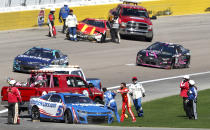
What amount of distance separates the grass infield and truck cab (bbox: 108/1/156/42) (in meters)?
14.7

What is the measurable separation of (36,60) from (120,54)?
9577 millimetres

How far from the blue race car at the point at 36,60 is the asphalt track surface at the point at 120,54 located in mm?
417

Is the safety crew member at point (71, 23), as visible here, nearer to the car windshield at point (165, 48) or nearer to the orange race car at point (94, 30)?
the orange race car at point (94, 30)

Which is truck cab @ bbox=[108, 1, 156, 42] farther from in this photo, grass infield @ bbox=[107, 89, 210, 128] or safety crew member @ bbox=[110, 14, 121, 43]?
grass infield @ bbox=[107, 89, 210, 128]

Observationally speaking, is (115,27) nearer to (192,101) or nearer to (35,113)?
(192,101)

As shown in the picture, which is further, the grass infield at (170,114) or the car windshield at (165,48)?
the car windshield at (165,48)

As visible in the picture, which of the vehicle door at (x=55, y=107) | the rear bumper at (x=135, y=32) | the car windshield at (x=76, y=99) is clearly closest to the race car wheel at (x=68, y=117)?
the vehicle door at (x=55, y=107)

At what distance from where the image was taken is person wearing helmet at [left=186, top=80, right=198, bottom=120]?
2245 cm

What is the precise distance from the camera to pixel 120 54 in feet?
132

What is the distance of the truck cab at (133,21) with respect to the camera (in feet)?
144

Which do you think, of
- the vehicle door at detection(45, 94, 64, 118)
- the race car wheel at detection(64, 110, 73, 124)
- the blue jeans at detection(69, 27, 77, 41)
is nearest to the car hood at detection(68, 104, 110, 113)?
the race car wheel at detection(64, 110, 73, 124)

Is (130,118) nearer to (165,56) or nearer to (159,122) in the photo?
(159,122)

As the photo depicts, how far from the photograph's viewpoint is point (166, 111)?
24.9 meters

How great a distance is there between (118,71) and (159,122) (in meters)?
13.0
